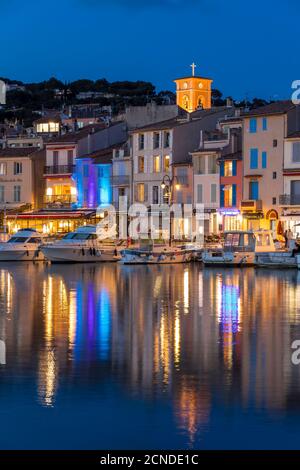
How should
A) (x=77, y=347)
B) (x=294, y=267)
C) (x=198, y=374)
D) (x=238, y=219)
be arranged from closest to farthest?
1. (x=198, y=374)
2. (x=77, y=347)
3. (x=294, y=267)
4. (x=238, y=219)

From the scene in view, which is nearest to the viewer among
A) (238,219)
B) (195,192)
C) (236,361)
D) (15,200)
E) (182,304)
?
(236,361)

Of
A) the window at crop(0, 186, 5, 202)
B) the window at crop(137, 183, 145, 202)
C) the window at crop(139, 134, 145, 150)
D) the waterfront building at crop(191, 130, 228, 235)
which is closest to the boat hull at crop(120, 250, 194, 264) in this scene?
the waterfront building at crop(191, 130, 228, 235)

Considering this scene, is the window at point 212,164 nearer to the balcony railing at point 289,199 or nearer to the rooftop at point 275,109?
the rooftop at point 275,109

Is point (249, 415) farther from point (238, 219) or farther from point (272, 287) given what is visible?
point (238, 219)

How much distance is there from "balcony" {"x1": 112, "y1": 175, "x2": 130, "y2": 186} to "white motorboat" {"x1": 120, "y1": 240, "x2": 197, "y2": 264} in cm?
2577

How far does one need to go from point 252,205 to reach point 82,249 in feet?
54.9

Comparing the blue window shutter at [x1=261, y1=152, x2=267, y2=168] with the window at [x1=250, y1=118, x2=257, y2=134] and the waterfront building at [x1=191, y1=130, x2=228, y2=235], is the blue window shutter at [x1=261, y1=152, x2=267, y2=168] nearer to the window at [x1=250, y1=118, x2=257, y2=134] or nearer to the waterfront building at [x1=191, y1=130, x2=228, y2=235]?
the window at [x1=250, y1=118, x2=257, y2=134]

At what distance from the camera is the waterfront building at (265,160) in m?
74.2

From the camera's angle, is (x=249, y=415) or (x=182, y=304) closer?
(x=249, y=415)

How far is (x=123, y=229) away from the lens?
81.9 metres

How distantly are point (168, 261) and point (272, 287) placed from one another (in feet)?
59.4

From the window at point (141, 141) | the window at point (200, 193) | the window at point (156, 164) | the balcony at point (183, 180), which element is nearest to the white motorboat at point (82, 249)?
the window at point (200, 193)

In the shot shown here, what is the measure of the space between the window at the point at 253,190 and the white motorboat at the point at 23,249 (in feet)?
56.3
